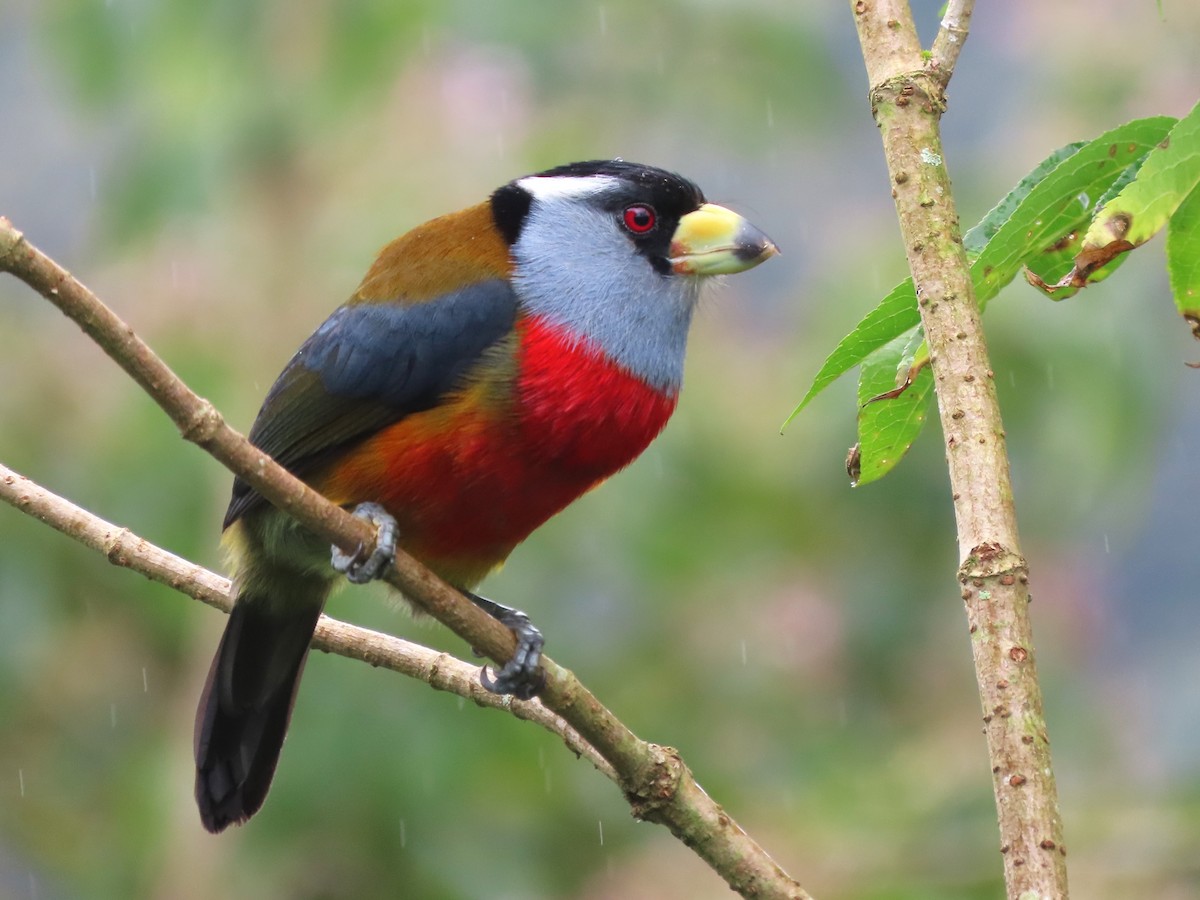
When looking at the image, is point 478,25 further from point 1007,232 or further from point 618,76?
point 1007,232

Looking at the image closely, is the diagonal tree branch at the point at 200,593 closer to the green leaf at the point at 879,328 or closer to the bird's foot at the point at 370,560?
the bird's foot at the point at 370,560

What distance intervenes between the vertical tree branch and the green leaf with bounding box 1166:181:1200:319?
193 millimetres

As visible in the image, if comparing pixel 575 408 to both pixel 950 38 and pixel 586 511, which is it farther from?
pixel 586 511

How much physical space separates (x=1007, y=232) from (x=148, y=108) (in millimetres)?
3027

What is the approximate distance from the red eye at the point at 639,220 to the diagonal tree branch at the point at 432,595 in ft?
3.53

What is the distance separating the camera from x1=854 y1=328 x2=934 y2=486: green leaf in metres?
1.71

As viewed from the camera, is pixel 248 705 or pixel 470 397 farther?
pixel 248 705

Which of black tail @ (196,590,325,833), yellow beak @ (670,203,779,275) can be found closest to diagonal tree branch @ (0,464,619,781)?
black tail @ (196,590,325,833)

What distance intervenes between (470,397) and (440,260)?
41 cm

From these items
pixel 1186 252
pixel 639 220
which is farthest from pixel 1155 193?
pixel 639 220

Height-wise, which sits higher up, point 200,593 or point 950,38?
point 950,38

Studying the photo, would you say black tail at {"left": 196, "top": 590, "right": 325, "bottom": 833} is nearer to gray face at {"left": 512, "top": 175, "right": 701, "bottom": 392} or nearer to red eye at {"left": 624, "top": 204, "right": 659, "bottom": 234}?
gray face at {"left": 512, "top": 175, "right": 701, "bottom": 392}

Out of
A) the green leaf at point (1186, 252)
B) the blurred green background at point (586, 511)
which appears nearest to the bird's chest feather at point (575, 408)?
the blurred green background at point (586, 511)

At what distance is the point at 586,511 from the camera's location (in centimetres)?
413
